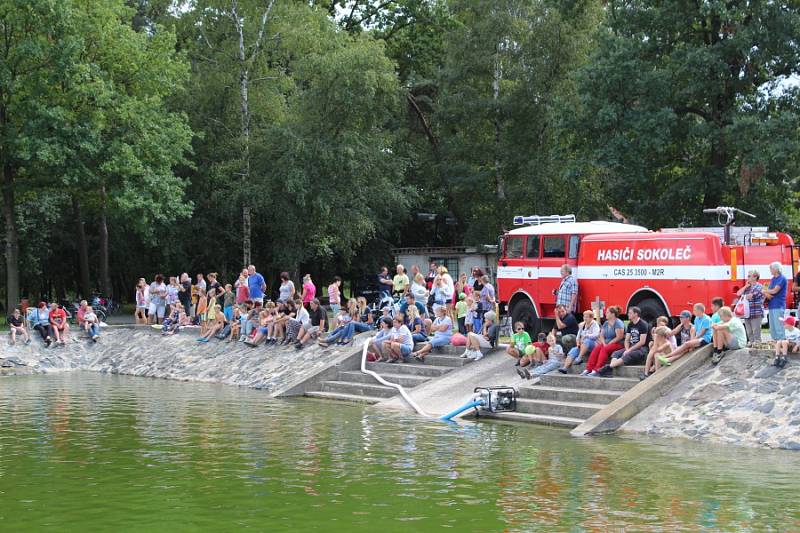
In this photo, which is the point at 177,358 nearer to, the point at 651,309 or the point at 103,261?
the point at 651,309

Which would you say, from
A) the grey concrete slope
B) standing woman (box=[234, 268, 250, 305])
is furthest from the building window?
the grey concrete slope

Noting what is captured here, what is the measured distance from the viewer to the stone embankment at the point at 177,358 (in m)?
28.8

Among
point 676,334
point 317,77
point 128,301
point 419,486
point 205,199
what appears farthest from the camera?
point 128,301

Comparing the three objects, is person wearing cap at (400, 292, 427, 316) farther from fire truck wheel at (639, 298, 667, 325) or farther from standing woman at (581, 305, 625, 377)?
standing woman at (581, 305, 625, 377)

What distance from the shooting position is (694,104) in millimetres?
39031

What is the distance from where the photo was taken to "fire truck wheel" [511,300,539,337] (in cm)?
2723

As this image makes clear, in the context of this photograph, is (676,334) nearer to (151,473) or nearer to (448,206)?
(151,473)

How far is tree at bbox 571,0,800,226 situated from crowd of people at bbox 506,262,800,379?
→ 1553cm

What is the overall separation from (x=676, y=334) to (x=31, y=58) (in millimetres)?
28652

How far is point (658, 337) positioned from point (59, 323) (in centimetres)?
2235

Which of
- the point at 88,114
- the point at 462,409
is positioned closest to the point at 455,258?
the point at 88,114

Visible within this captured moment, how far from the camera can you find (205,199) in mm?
48594

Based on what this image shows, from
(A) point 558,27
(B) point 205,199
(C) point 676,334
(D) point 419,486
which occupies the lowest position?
(D) point 419,486

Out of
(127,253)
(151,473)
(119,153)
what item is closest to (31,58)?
(119,153)
